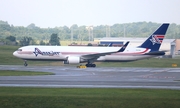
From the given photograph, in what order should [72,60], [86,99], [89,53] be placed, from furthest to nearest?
[89,53], [72,60], [86,99]

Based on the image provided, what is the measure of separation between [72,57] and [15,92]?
31.9 meters

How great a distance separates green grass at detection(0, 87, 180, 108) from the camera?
68.5 ft

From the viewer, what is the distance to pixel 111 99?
2244cm

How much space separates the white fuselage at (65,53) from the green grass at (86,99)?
30235 mm

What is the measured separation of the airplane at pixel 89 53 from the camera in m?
56.5

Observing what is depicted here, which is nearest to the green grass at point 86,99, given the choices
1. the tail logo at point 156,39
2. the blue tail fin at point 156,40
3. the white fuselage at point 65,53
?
the white fuselage at point 65,53

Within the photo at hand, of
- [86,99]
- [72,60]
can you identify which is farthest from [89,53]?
[86,99]

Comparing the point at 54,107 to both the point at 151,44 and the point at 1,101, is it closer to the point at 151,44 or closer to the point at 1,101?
the point at 1,101

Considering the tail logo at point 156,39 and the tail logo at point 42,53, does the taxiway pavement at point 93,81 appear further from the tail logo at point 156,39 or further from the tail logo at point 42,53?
the tail logo at point 156,39

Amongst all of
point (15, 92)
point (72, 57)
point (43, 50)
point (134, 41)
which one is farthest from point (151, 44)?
point (134, 41)

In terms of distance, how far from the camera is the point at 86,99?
72.8 ft

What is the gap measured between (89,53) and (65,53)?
3522mm

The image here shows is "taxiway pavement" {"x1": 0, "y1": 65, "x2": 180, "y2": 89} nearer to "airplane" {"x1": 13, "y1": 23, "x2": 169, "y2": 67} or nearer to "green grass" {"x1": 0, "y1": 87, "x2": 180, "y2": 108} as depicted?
"green grass" {"x1": 0, "y1": 87, "x2": 180, "y2": 108}

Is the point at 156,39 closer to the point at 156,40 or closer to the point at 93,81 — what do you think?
the point at 156,40
